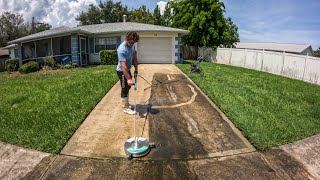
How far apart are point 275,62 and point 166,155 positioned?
14.7 meters

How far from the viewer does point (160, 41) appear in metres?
20.1

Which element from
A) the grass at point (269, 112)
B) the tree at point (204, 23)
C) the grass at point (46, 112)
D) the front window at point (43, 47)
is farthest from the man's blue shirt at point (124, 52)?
the tree at point (204, 23)

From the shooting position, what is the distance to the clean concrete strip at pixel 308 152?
14.5 ft

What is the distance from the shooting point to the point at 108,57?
1909 centimetres

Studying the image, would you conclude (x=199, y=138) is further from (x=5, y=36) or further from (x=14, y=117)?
(x=5, y=36)

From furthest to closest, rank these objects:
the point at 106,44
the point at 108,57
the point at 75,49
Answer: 1. the point at 106,44
2. the point at 108,57
3. the point at 75,49

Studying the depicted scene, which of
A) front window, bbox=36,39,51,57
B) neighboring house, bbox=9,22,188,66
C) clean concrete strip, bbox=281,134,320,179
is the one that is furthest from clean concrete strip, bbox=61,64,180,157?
front window, bbox=36,39,51,57

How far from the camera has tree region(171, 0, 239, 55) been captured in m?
27.4

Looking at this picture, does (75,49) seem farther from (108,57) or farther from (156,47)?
(156,47)

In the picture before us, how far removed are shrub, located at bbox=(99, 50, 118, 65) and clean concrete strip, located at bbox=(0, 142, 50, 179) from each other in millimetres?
14507

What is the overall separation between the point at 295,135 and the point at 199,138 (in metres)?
1.94

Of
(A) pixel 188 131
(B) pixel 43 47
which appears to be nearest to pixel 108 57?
(B) pixel 43 47

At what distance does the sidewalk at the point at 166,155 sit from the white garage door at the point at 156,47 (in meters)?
14.0

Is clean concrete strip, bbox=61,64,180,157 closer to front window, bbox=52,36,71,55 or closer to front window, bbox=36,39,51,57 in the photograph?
front window, bbox=52,36,71,55
